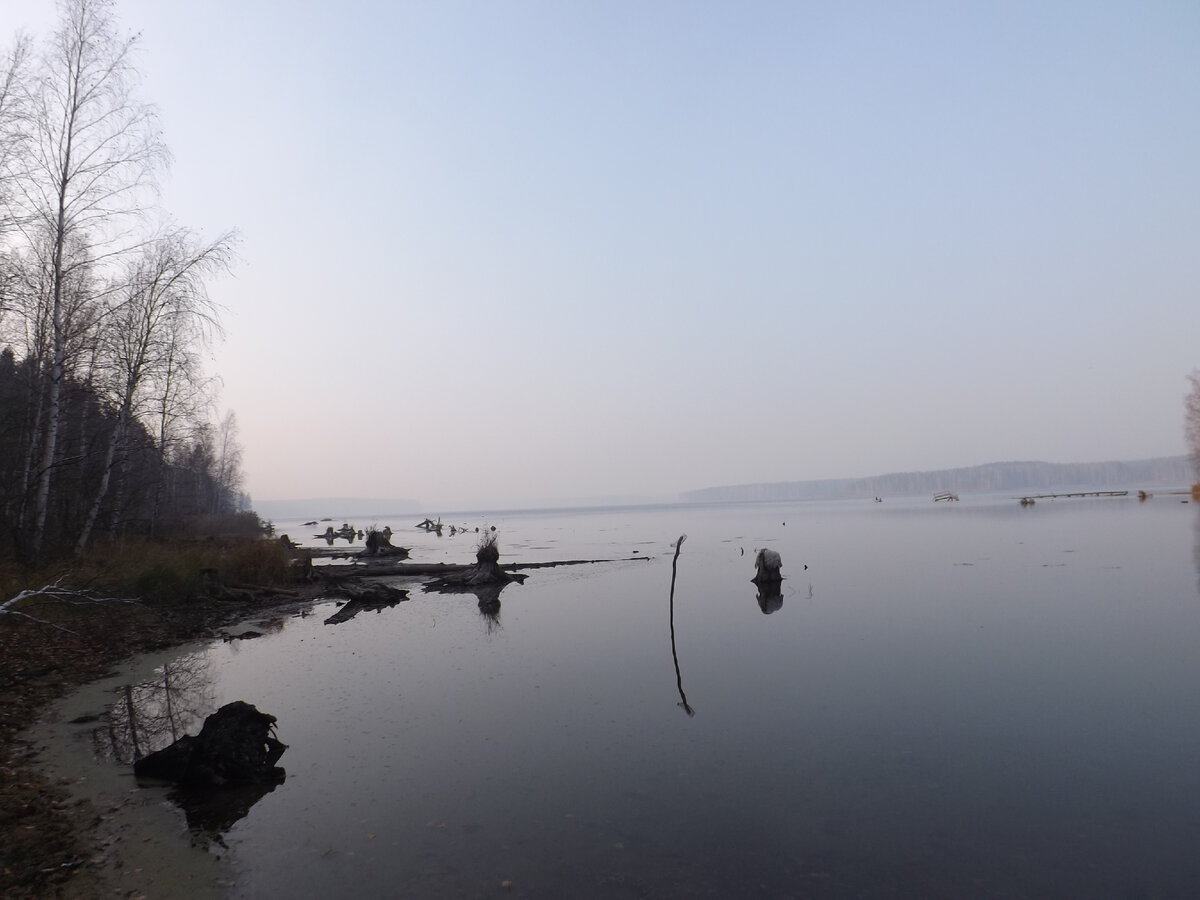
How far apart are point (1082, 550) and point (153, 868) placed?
43.4m

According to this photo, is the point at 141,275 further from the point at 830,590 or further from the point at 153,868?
the point at 830,590

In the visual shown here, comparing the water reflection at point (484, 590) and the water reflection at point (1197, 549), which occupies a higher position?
the water reflection at point (484, 590)

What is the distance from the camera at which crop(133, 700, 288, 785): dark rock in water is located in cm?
818

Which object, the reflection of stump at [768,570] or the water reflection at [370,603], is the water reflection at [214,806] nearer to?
the water reflection at [370,603]

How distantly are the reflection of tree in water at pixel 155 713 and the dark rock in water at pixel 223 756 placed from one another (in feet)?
2.71

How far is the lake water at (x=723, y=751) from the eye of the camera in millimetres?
6207

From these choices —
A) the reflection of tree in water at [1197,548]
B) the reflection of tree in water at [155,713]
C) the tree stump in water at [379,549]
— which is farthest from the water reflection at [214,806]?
the tree stump in water at [379,549]

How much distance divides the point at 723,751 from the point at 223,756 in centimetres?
666

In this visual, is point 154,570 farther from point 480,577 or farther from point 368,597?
point 480,577

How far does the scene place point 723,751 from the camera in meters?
9.48

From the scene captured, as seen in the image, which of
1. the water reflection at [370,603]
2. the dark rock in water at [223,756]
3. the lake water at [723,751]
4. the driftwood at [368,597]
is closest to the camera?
the lake water at [723,751]

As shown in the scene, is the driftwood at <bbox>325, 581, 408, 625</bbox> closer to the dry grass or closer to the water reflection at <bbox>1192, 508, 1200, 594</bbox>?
the dry grass

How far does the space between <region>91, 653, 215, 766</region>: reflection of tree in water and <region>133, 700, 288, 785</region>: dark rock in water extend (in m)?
0.83

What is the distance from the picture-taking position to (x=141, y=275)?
2261cm
